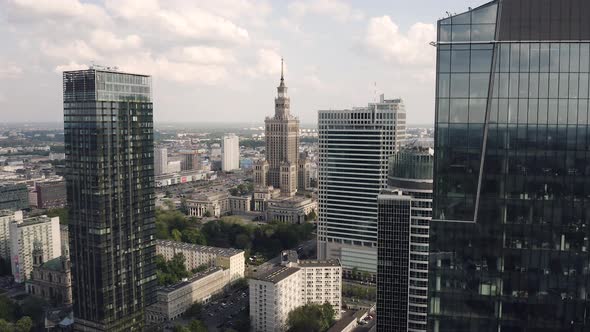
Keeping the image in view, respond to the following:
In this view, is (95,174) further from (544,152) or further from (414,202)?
(544,152)

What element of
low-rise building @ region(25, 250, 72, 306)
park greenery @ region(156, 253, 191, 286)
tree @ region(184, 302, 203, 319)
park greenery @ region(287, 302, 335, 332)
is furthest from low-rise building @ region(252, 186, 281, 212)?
park greenery @ region(287, 302, 335, 332)

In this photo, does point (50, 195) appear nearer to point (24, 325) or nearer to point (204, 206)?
point (204, 206)

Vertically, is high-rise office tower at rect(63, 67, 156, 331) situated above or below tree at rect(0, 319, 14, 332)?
above

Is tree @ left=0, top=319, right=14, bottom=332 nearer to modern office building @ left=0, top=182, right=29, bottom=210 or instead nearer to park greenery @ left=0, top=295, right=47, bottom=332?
park greenery @ left=0, top=295, right=47, bottom=332

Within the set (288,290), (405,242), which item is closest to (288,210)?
(288,290)

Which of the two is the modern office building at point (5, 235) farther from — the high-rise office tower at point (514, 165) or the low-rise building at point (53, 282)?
the high-rise office tower at point (514, 165)
